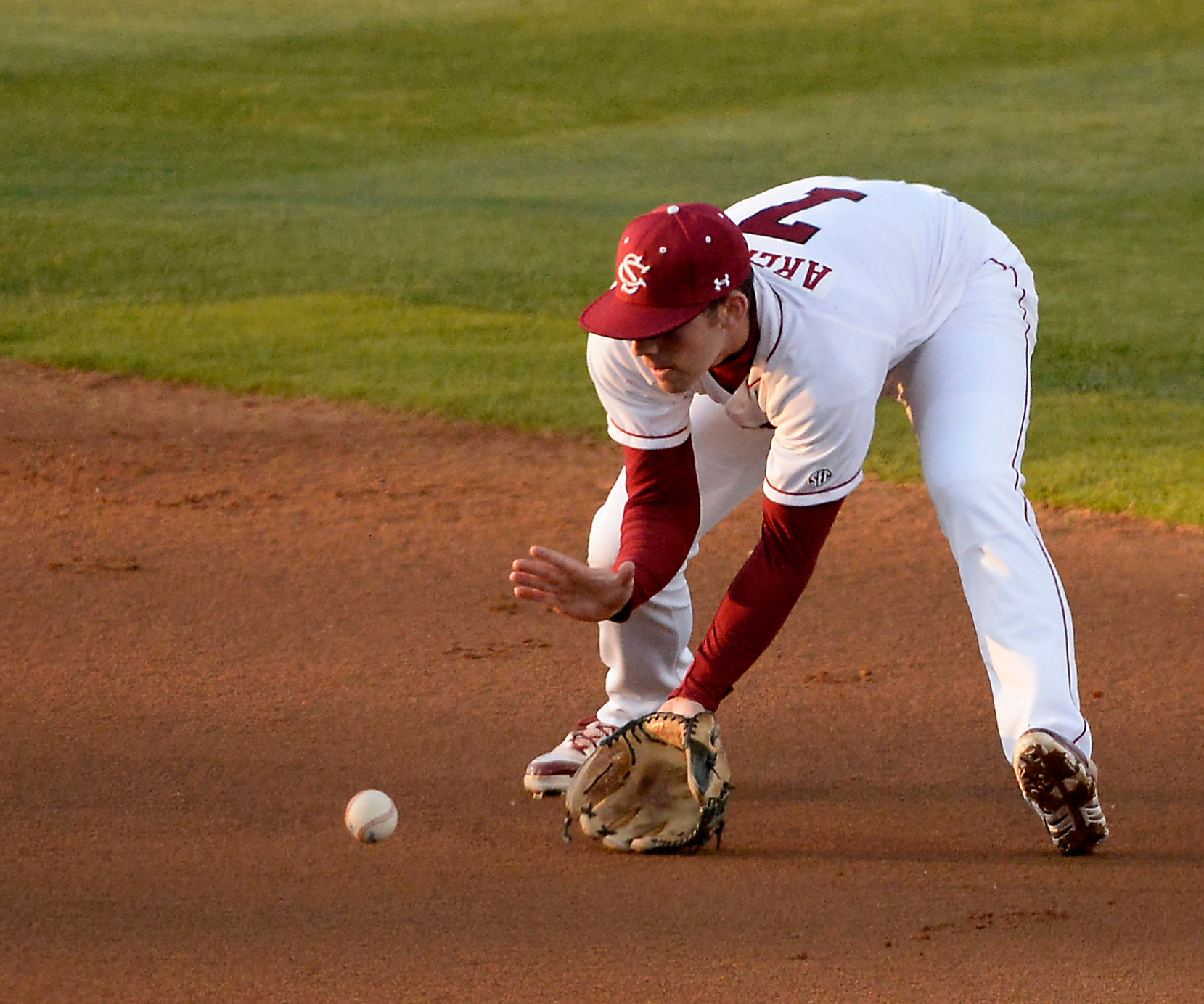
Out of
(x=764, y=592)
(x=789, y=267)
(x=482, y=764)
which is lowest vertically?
(x=482, y=764)

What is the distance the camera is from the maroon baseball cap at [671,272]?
350cm

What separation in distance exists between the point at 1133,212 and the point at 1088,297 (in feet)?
10.9

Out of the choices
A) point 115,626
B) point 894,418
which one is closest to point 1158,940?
point 115,626

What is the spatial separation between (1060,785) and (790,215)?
152 centimetres

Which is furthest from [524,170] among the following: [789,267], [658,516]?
[789,267]

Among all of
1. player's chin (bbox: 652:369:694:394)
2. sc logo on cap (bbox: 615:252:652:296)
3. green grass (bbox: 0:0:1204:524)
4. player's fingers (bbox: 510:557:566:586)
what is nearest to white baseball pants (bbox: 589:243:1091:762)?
player's chin (bbox: 652:369:694:394)

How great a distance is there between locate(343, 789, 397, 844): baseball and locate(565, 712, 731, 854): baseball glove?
0.44 metres

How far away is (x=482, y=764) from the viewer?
4.72 m

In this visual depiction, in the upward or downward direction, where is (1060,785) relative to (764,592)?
downward

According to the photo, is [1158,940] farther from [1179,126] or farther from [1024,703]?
[1179,126]

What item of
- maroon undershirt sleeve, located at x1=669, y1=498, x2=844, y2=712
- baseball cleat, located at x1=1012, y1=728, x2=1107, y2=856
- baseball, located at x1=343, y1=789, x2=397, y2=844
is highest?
maroon undershirt sleeve, located at x1=669, y1=498, x2=844, y2=712

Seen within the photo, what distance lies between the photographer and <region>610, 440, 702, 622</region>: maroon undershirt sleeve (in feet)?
13.3

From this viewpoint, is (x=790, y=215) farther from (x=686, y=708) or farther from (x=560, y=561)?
(x=686, y=708)

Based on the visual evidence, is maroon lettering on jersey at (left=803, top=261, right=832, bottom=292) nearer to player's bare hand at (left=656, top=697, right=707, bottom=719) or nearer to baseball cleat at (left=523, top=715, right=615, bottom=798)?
player's bare hand at (left=656, top=697, right=707, bottom=719)
